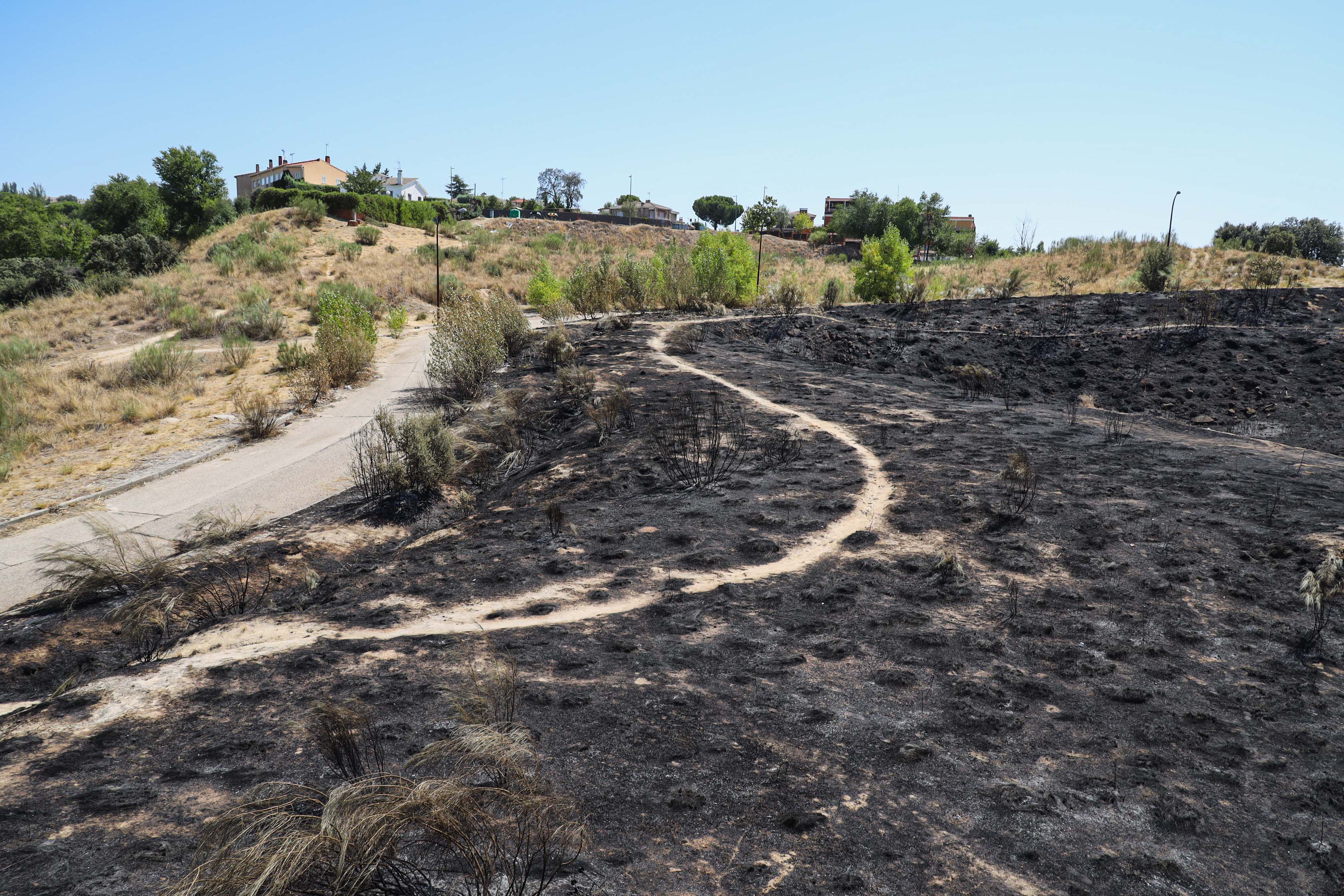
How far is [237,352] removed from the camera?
58.4 ft

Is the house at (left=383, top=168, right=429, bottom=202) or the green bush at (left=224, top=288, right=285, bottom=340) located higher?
the house at (left=383, top=168, right=429, bottom=202)

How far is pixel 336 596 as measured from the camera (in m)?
6.23

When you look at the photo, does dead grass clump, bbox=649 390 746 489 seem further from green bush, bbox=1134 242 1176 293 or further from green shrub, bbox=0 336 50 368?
green shrub, bbox=0 336 50 368

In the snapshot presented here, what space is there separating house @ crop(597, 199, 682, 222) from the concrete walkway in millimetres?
85046

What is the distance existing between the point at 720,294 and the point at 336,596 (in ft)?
64.6

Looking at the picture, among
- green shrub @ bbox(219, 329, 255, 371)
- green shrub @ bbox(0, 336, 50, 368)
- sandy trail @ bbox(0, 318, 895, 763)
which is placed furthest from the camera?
green shrub @ bbox(0, 336, 50, 368)

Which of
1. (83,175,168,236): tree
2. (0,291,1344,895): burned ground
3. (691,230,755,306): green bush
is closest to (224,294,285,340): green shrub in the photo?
(691,230,755,306): green bush

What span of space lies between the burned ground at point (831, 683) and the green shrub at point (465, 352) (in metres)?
6.48

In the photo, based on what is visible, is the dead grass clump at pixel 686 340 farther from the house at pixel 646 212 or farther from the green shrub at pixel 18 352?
the house at pixel 646 212

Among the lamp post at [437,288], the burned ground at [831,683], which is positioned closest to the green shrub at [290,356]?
the lamp post at [437,288]

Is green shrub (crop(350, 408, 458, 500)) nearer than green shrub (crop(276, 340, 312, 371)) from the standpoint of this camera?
Yes

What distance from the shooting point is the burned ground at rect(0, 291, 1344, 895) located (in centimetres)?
309

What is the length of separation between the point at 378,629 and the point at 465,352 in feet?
35.3

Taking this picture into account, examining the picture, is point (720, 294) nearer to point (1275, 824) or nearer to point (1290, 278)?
point (1290, 278)
